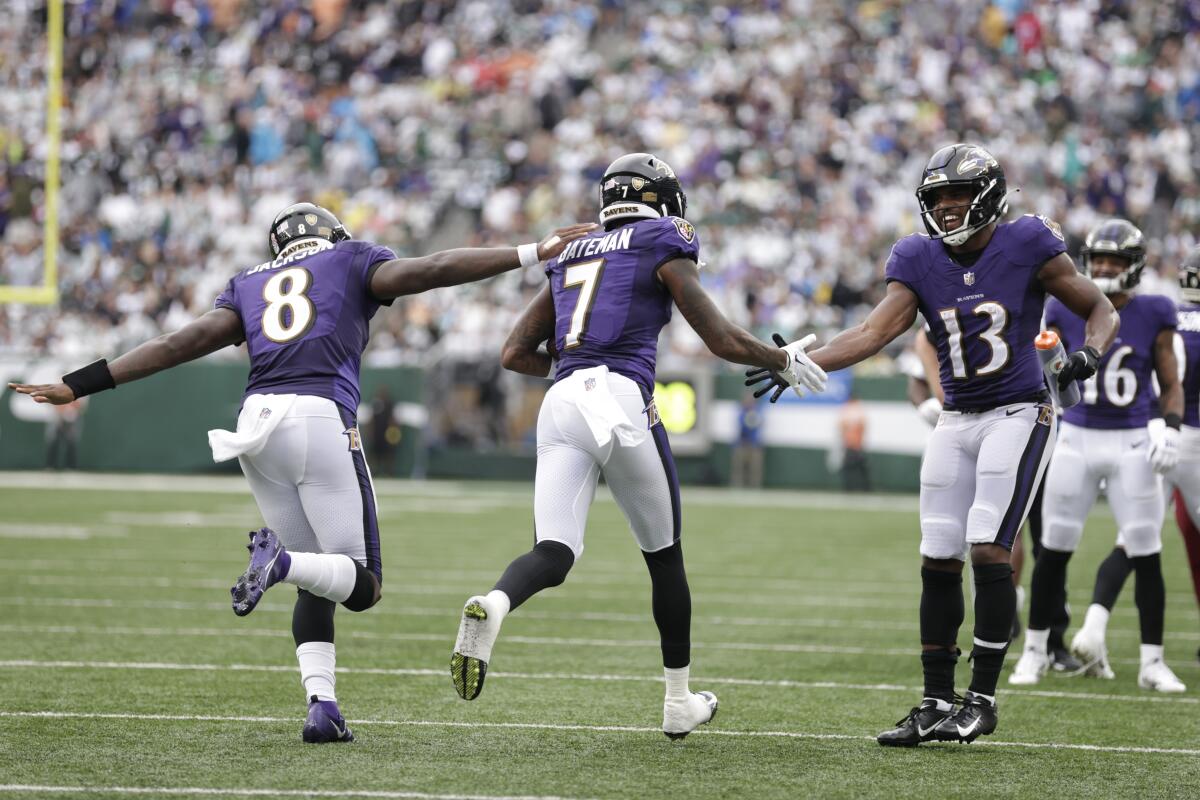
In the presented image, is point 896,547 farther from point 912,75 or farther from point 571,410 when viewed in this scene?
point 912,75

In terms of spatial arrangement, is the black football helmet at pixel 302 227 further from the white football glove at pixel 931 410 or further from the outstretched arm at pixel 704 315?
the white football glove at pixel 931 410

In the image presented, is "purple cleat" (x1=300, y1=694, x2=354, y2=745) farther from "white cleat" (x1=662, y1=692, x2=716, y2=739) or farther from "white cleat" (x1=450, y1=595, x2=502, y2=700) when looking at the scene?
"white cleat" (x1=662, y1=692, x2=716, y2=739)

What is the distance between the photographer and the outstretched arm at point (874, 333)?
5410 mm

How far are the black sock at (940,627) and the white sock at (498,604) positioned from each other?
1.52m

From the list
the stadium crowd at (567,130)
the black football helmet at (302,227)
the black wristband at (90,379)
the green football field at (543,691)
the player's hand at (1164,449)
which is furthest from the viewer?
the stadium crowd at (567,130)

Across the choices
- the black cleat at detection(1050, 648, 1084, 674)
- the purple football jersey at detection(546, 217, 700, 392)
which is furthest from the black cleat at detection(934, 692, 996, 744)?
the black cleat at detection(1050, 648, 1084, 674)

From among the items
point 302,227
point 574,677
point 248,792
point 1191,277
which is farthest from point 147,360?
point 1191,277

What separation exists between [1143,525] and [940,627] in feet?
6.52

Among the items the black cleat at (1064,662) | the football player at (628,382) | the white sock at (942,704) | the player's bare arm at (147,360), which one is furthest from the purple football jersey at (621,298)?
the black cleat at (1064,662)

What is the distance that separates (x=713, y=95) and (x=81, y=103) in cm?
917

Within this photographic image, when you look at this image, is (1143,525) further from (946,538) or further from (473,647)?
(473,647)

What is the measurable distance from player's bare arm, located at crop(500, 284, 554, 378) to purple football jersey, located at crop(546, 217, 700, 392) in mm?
182

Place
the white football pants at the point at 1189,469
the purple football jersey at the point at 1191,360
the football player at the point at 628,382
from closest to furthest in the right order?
the football player at the point at 628,382
the white football pants at the point at 1189,469
the purple football jersey at the point at 1191,360

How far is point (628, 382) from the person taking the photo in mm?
5066
